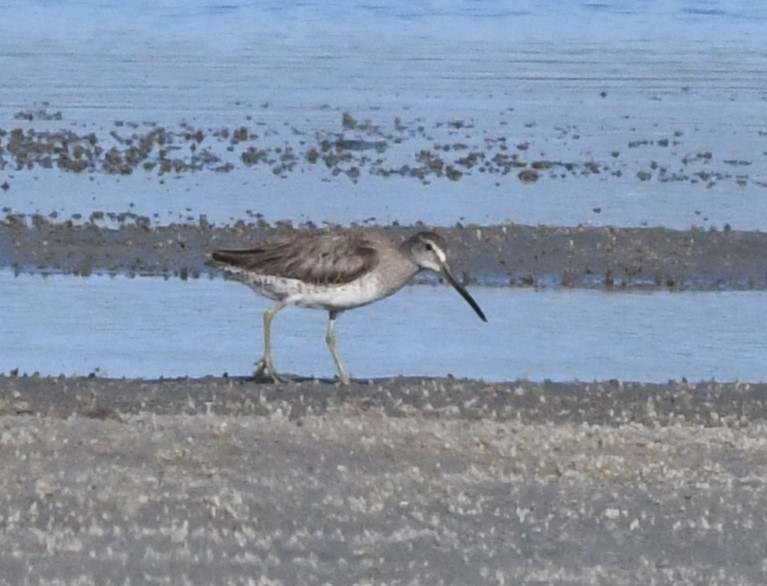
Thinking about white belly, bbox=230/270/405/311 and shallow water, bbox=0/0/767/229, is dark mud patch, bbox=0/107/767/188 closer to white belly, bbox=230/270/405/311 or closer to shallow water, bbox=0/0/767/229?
shallow water, bbox=0/0/767/229

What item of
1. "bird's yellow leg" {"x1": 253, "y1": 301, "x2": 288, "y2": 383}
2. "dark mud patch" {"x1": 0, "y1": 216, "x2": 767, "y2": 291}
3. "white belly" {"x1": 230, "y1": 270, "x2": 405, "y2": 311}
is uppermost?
"white belly" {"x1": 230, "y1": 270, "x2": 405, "y2": 311}

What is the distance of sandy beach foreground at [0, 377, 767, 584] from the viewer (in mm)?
8977

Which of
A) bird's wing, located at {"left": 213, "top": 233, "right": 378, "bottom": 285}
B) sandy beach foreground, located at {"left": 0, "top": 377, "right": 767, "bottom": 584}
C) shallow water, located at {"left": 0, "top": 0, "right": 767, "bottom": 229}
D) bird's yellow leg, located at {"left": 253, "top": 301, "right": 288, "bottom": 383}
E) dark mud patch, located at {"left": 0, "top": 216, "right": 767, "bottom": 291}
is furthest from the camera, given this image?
shallow water, located at {"left": 0, "top": 0, "right": 767, "bottom": 229}

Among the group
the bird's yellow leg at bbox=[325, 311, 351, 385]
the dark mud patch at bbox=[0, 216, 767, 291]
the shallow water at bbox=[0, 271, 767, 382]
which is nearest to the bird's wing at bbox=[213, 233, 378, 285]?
the bird's yellow leg at bbox=[325, 311, 351, 385]

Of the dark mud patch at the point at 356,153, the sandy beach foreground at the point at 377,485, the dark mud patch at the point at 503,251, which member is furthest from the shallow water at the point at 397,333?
the dark mud patch at the point at 356,153

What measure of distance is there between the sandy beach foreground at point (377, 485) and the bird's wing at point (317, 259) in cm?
70

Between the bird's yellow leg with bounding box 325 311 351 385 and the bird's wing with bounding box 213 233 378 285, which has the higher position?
the bird's wing with bounding box 213 233 378 285

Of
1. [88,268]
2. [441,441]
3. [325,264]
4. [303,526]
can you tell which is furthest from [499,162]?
[303,526]

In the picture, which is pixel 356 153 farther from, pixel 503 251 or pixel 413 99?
pixel 503 251

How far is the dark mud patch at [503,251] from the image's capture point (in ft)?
63.3

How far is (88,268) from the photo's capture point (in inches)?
758

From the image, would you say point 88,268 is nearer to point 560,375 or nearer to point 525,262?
point 525,262

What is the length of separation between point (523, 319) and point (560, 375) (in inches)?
93.7

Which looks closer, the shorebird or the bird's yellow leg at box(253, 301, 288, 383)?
the shorebird
